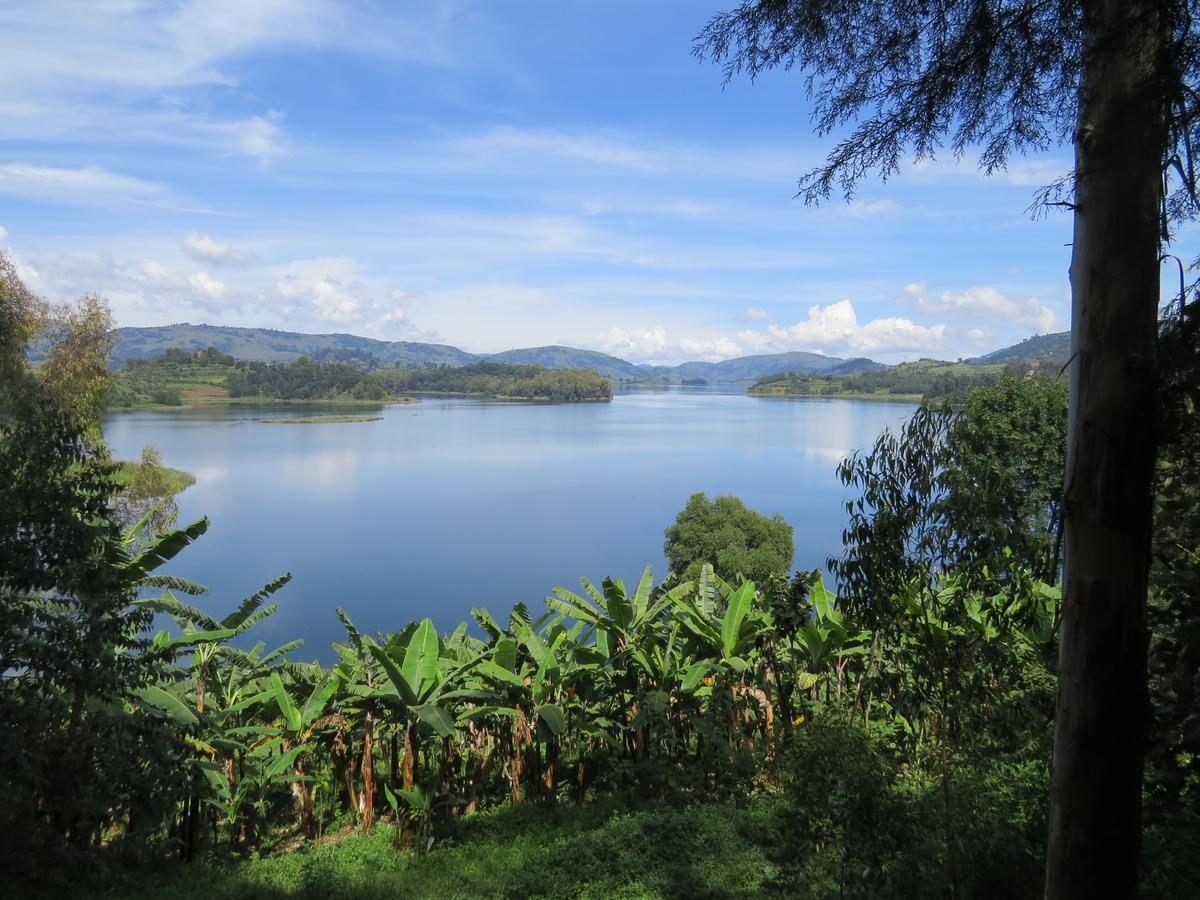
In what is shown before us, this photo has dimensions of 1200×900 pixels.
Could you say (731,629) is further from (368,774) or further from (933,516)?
(368,774)

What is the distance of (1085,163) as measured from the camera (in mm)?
1769

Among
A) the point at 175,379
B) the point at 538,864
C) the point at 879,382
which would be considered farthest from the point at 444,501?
the point at 879,382

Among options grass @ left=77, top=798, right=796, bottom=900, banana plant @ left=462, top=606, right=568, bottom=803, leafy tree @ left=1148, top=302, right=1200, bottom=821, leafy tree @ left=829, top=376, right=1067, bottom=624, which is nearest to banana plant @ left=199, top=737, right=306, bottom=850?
grass @ left=77, top=798, right=796, bottom=900

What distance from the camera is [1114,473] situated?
1.70 meters

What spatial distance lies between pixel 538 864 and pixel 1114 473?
3.44 m

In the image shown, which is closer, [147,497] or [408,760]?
[408,760]

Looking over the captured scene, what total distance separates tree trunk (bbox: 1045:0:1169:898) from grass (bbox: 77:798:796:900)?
75.7 inches

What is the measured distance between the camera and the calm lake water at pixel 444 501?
20891 mm

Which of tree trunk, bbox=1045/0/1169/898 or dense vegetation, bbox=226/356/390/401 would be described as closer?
tree trunk, bbox=1045/0/1169/898

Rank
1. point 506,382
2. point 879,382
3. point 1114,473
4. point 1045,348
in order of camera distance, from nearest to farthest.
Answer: point 1114,473 < point 1045,348 < point 879,382 < point 506,382

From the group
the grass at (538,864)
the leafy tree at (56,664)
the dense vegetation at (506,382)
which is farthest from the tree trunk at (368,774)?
the dense vegetation at (506,382)

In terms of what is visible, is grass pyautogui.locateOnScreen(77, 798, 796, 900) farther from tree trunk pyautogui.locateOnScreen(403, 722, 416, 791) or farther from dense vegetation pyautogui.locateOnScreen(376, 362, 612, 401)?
dense vegetation pyautogui.locateOnScreen(376, 362, 612, 401)

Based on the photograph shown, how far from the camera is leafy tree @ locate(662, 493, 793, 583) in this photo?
18.5 meters

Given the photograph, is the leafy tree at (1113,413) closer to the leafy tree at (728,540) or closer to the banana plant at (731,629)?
the banana plant at (731,629)
